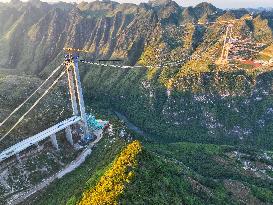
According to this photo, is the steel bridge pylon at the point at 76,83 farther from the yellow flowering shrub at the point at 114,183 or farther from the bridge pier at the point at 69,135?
the yellow flowering shrub at the point at 114,183

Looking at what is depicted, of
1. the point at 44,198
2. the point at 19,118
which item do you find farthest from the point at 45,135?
the point at 44,198

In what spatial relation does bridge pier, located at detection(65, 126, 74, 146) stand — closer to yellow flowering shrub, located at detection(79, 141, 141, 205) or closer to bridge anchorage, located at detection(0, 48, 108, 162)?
bridge anchorage, located at detection(0, 48, 108, 162)

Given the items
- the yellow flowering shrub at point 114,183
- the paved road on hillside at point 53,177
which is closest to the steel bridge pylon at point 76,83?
the paved road on hillside at point 53,177

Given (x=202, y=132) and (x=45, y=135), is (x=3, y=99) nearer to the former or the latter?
(x=45, y=135)

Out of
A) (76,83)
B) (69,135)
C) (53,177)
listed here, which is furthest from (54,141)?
(76,83)

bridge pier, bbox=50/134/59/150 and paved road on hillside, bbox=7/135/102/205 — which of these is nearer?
paved road on hillside, bbox=7/135/102/205

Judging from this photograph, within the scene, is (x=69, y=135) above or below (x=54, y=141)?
below

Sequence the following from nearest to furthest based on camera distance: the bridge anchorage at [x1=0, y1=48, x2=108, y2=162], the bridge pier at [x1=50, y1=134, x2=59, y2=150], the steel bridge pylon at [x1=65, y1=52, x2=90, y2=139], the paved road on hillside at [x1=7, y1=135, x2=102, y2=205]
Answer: the paved road on hillside at [x1=7, y1=135, x2=102, y2=205]
the bridge anchorage at [x1=0, y1=48, x2=108, y2=162]
the bridge pier at [x1=50, y1=134, x2=59, y2=150]
the steel bridge pylon at [x1=65, y1=52, x2=90, y2=139]

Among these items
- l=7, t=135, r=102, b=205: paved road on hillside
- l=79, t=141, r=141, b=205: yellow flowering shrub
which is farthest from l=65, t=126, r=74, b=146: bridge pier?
l=79, t=141, r=141, b=205: yellow flowering shrub

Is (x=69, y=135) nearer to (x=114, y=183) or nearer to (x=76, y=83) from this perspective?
(x=76, y=83)
